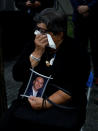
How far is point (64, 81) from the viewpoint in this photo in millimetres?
2270

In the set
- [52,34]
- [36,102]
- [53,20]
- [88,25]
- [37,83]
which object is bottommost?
[88,25]

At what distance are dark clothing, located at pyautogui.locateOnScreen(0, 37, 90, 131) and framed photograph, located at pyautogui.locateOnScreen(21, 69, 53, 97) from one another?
0.06 m

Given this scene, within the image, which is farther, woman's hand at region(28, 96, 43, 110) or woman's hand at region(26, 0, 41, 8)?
woman's hand at region(26, 0, 41, 8)

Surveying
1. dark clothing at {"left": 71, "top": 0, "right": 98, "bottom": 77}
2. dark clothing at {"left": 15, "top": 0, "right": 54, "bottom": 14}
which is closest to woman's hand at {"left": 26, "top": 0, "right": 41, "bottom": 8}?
dark clothing at {"left": 15, "top": 0, "right": 54, "bottom": 14}

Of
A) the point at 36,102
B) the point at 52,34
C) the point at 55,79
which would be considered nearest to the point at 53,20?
the point at 52,34

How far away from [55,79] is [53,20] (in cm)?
50

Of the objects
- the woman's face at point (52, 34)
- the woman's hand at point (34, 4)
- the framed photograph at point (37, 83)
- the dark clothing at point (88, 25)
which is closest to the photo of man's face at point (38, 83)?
the framed photograph at point (37, 83)

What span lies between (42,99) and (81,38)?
2701mm

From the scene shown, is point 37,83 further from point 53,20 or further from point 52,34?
point 53,20

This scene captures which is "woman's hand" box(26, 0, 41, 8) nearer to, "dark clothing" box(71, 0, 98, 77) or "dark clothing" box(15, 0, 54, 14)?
"dark clothing" box(15, 0, 54, 14)

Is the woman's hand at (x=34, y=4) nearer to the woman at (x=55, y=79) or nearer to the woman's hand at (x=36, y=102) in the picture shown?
the woman at (x=55, y=79)

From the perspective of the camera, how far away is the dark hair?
7.33 feet

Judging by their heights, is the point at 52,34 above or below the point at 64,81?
above

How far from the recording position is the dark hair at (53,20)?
2234 millimetres
